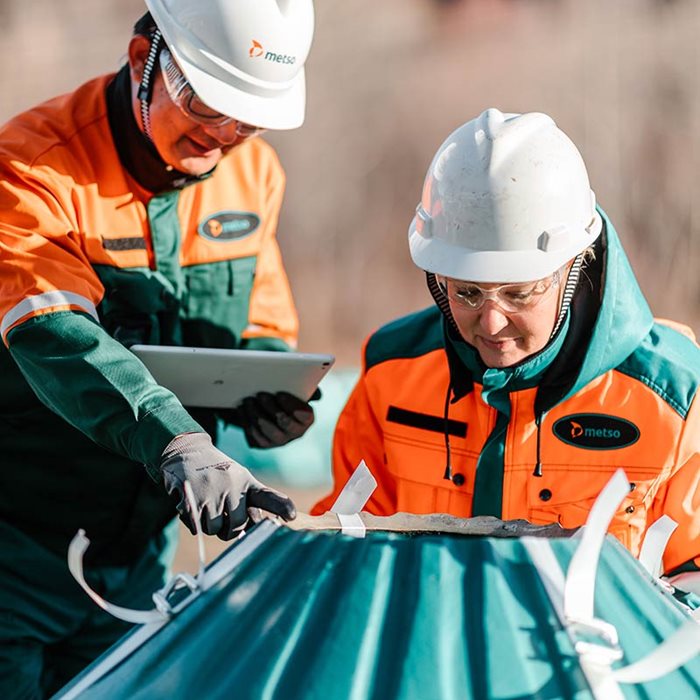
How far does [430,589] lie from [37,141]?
191 centimetres

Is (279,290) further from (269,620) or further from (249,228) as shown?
(269,620)

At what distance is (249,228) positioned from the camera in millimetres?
3676

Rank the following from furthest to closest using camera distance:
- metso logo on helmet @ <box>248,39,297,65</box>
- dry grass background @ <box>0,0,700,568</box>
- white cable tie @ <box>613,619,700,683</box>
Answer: dry grass background @ <box>0,0,700,568</box>
metso logo on helmet @ <box>248,39,297,65</box>
white cable tie @ <box>613,619,700,683</box>

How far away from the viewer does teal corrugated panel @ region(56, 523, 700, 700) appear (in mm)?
1657

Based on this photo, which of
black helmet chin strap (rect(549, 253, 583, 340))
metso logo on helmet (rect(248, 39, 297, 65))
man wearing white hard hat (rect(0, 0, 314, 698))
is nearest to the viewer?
black helmet chin strap (rect(549, 253, 583, 340))

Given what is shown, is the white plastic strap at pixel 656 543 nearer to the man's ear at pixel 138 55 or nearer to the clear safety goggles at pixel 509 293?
the clear safety goggles at pixel 509 293

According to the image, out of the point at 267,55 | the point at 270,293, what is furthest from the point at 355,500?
the point at 270,293

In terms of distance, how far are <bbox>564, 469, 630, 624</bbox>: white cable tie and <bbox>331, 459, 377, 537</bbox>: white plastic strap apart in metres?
0.54

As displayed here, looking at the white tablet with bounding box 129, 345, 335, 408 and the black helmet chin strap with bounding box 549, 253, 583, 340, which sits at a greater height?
the black helmet chin strap with bounding box 549, 253, 583, 340

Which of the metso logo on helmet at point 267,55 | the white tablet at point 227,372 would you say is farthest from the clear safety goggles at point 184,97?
the white tablet at point 227,372

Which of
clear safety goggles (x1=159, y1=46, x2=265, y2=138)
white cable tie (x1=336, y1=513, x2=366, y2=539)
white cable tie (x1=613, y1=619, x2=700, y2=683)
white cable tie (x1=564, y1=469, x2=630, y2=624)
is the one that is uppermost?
clear safety goggles (x1=159, y1=46, x2=265, y2=138)

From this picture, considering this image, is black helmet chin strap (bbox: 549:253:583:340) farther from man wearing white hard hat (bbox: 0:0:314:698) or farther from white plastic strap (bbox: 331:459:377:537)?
man wearing white hard hat (bbox: 0:0:314:698)

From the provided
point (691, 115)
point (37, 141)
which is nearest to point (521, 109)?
point (691, 115)

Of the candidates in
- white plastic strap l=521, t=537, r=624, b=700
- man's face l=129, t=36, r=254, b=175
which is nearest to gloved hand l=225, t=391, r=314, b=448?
man's face l=129, t=36, r=254, b=175
